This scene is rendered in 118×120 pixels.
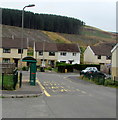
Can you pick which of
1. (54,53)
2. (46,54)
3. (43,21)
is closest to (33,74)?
(46,54)

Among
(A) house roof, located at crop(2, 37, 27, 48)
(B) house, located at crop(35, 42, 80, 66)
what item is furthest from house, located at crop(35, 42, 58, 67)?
(A) house roof, located at crop(2, 37, 27, 48)

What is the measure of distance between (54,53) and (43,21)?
73987mm

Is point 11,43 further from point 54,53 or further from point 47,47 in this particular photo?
point 54,53

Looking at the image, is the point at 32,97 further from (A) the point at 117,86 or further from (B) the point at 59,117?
(A) the point at 117,86

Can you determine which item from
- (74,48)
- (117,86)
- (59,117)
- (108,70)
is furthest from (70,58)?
(59,117)

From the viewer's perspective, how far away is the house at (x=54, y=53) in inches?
2744

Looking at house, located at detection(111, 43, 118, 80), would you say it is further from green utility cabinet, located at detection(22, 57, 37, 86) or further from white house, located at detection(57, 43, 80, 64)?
white house, located at detection(57, 43, 80, 64)

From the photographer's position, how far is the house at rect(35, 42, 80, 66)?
229ft

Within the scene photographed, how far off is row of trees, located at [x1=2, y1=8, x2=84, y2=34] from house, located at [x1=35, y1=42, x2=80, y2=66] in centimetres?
6323

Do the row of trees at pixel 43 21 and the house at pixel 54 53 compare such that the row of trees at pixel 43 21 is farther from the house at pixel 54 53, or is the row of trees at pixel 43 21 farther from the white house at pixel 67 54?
the white house at pixel 67 54

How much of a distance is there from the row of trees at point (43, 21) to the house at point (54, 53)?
63231mm

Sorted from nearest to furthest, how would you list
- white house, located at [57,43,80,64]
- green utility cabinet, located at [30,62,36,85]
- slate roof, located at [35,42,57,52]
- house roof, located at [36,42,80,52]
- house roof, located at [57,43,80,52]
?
green utility cabinet, located at [30,62,36,85], slate roof, located at [35,42,57,52], house roof, located at [36,42,80,52], white house, located at [57,43,80,64], house roof, located at [57,43,80,52]

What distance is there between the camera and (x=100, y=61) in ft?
233

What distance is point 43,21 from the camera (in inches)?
5566
